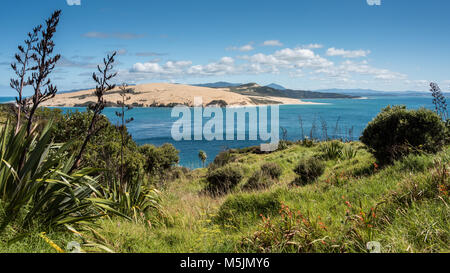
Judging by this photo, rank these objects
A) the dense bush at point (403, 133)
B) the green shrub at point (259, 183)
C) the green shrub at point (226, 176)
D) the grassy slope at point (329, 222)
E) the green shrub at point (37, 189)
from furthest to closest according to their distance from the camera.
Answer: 1. the green shrub at point (226, 176)
2. the green shrub at point (259, 183)
3. the dense bush at point (403, 133)
4. the green shrub at point (37, 189)
5. the grassy slope at point (329, 222)

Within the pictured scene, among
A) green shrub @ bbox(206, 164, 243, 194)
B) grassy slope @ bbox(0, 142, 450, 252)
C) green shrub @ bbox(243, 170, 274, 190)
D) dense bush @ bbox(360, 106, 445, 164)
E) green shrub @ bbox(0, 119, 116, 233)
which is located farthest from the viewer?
green shrub @ bbox(206, 164, 243, 194)

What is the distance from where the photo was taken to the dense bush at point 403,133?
830cm

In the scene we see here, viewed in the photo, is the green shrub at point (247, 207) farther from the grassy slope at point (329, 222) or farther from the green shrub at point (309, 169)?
the green shrub at point (309, 169)

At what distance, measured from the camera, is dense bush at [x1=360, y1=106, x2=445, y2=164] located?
8.30 metres

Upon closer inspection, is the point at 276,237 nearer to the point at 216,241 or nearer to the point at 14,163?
the point at 216,241

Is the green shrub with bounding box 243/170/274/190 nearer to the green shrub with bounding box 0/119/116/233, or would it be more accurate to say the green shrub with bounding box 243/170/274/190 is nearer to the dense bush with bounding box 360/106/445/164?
the dense bush with bounding box 360/106/445/164

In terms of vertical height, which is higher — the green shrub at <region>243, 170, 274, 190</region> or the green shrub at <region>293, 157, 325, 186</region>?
→ the green shrub at <region>293, 157, 325, 186</region>

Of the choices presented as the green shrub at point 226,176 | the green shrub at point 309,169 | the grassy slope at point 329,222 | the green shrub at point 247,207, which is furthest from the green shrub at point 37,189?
the green shrub at point 226,176

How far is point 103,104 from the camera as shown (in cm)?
371

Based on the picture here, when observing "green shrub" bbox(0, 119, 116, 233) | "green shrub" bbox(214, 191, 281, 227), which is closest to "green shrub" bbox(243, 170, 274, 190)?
"green shrub" bbox(214, 191, 281, 227)

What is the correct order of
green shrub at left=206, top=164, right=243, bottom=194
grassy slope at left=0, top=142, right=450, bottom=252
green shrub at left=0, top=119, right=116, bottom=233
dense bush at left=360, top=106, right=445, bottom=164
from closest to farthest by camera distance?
grassy slope at left=0, top=142, right=450, bottom=252 → green shrub at left=0, top=119, right=116, bottom=233 → dense bush at left=360, top=106, right=445, bottom=164 → green shrub at left=206, top=164, right=243, bottom=194

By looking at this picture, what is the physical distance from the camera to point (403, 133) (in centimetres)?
870
